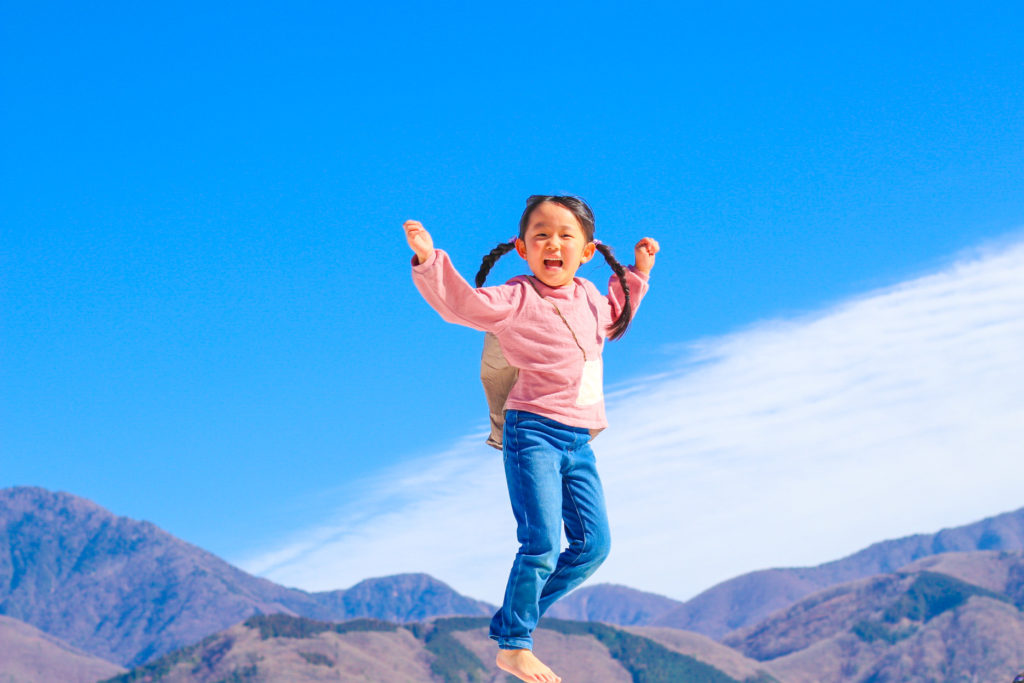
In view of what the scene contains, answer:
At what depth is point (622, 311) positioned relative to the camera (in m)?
6.63

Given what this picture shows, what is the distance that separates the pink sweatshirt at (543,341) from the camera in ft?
19.2

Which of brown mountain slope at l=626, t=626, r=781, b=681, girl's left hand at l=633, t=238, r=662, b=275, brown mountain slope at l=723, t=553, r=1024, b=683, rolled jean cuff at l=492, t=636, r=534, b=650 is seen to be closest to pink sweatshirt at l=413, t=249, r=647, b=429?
girl's left hand at l=633, t=238, r=662, b=275

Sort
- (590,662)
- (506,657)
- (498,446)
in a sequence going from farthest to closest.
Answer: (590,662)
(498,446)
(506,657)

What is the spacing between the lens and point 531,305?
6.11 m

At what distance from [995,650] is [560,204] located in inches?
7427

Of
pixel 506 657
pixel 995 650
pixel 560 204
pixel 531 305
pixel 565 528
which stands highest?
pixel 995 650

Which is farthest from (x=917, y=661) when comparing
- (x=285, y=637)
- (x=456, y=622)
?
(x=285, y=637)

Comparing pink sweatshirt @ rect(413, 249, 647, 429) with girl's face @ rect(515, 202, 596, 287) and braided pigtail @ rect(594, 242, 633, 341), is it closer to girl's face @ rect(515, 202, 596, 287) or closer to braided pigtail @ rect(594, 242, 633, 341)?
girl's face @ rect(515, 202, 596, 287)

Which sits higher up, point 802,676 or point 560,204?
point 802,676

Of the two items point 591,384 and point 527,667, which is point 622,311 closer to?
point 591,384

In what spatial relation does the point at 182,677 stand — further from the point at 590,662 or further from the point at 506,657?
the point at 506,657

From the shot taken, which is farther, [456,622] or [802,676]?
[456,622]

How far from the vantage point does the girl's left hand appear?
6.80 meters

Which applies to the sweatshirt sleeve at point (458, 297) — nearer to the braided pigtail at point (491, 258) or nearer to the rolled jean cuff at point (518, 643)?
the braided pigtail at point (491, 258)
